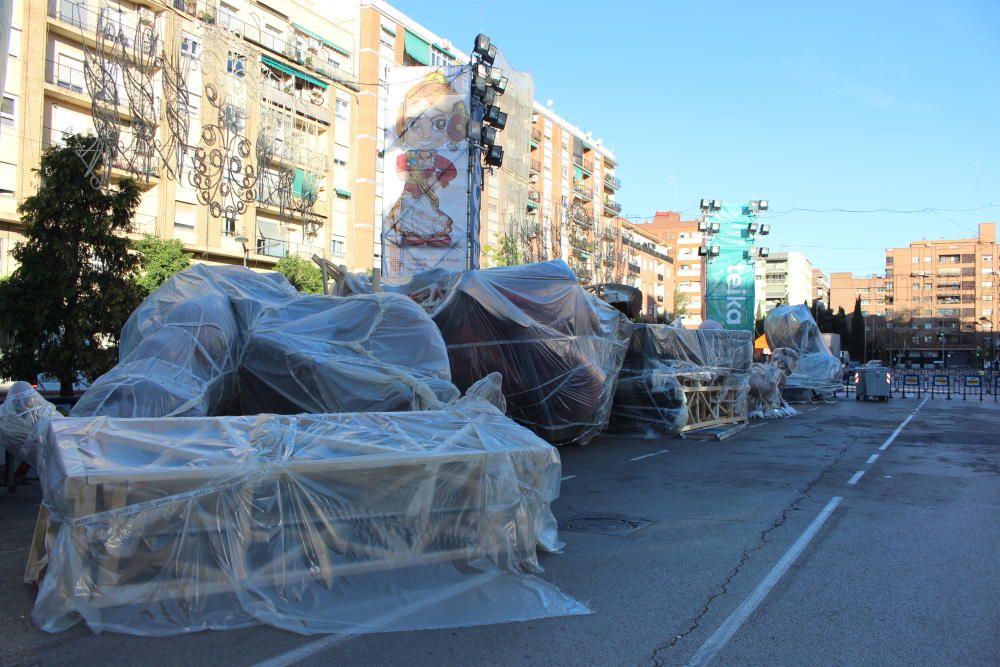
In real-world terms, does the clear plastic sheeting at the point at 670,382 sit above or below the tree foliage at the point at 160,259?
below

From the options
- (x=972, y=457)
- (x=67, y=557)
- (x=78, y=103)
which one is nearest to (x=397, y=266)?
(x=78, y=103)

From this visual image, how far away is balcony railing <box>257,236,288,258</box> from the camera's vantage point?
34875 millimetres

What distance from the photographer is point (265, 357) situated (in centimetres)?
807

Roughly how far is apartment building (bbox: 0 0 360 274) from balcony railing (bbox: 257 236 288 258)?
2.8 inches

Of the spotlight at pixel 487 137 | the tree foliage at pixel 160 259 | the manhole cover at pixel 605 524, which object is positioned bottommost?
the manhole cover at pixel 605 524

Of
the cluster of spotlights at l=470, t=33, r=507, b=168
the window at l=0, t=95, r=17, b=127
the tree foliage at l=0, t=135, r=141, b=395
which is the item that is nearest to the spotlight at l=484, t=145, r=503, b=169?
the cluster of spotlights at l=470, t=33, r=507, b=168

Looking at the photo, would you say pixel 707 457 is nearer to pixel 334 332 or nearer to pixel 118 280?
pixel 334 332

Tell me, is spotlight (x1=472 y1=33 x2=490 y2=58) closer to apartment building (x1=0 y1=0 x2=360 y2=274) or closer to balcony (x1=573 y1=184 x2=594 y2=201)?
apartment building (x1=0 y1=0 x2=360 y2=274)

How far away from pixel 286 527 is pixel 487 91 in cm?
1579

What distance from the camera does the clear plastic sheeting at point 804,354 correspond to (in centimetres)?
3008

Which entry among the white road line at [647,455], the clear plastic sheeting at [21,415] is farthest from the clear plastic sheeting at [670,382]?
the clear plastic sheeting at [21,415]

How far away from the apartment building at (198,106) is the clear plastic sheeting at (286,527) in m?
8.65

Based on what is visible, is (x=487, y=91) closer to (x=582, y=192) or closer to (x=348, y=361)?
(x=348, y=361)

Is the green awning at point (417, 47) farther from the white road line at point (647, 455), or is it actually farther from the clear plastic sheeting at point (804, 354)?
the white road line at point (647, 455)
